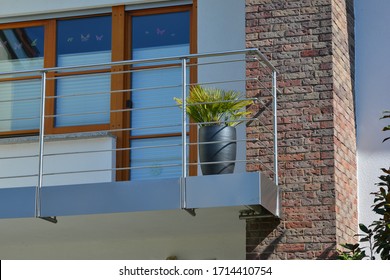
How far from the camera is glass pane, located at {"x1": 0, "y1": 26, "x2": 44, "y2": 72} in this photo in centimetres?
1330

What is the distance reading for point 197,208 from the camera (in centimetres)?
1048

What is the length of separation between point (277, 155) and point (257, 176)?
0.82 meters

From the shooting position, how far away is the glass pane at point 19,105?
13039 millimetres

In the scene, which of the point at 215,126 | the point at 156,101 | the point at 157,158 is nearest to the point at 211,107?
the point at 215,126

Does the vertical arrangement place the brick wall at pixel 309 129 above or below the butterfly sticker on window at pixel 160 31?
below

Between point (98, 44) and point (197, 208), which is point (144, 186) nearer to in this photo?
point (197, 208)

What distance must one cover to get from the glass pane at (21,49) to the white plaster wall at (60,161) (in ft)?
4.24

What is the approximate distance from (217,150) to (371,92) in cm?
221

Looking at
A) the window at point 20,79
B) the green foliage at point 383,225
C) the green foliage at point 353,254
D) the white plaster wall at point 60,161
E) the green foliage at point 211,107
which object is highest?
the window at point 20,79

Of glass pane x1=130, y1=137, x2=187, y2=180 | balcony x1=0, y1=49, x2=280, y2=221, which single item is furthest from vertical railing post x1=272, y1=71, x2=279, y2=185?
glass pane x1=130, y1=137, x2=187, y2=180

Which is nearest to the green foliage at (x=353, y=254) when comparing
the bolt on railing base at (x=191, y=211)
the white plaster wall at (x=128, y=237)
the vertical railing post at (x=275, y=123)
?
the vertical railing post at (x=275, y=123)

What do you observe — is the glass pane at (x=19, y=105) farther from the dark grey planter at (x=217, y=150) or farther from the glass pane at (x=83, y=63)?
the dark grey planter at (x=217, y=150)
